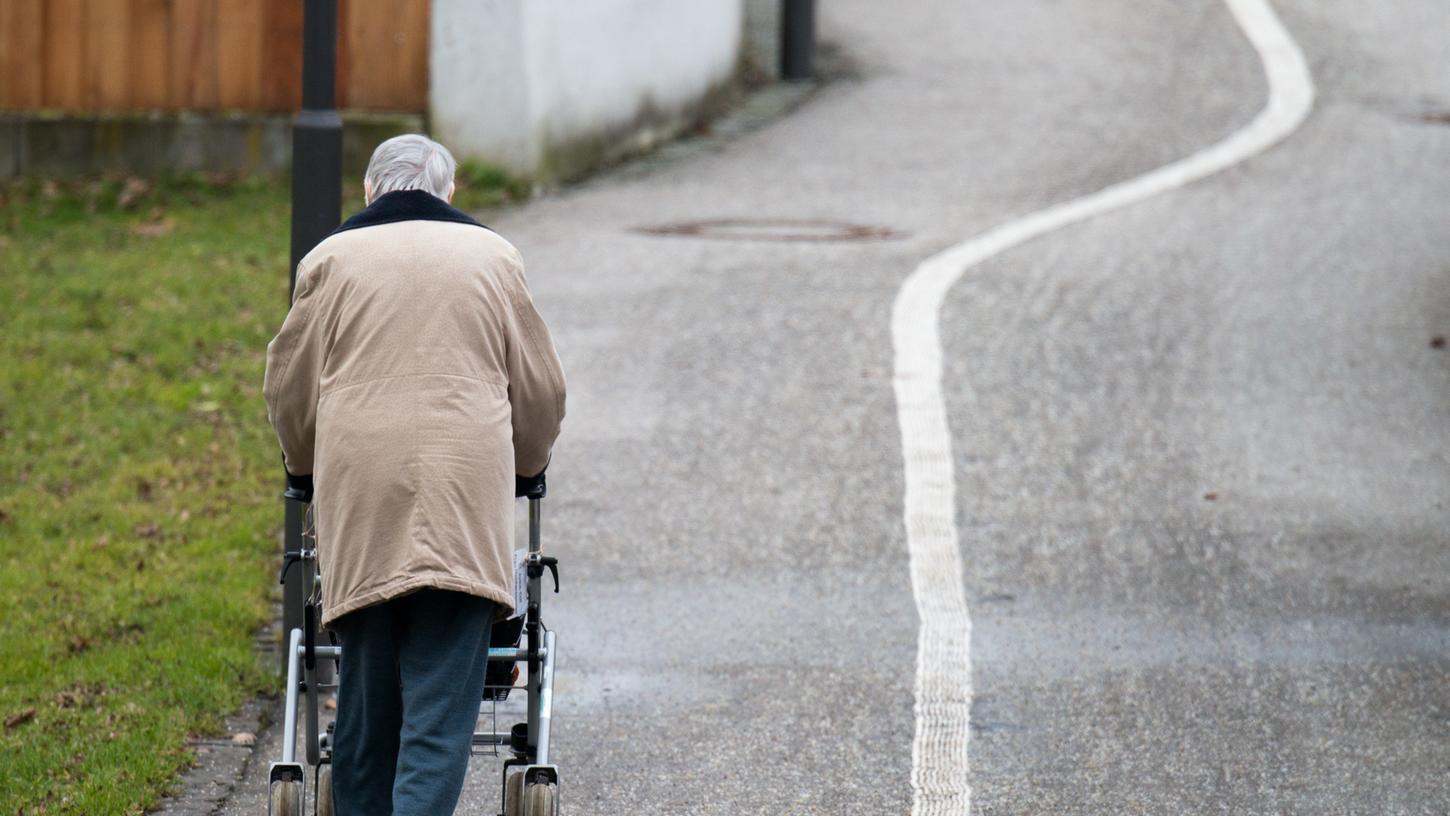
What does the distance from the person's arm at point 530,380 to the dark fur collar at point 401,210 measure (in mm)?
193

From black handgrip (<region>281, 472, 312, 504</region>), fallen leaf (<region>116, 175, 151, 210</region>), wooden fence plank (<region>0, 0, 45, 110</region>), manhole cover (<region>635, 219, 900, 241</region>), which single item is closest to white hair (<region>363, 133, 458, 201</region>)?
black handgrip (<region>281, 472, 312, 504</region>)

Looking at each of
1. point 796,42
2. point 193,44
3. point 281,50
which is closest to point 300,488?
point 281,50

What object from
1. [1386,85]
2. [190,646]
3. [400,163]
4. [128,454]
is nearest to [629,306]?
[128,454]

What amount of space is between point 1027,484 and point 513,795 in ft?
13.7

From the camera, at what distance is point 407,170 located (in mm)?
4164

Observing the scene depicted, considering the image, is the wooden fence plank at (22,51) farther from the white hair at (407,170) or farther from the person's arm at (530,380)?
the person's arm at (530,380)

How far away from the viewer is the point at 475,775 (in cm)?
555

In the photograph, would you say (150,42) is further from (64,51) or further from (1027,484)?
(1027,484)

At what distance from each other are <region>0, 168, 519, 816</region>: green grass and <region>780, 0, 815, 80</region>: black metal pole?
5.87 m

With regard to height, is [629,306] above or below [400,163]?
below

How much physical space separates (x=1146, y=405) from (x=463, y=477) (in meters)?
5.76

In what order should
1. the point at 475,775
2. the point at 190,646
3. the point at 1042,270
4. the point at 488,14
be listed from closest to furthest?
the point at 475,775 → the point at 190,646 → the point at 1042,270 → the point at 488,14

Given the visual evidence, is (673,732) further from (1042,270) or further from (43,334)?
(1042,270)

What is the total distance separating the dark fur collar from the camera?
161 inches
